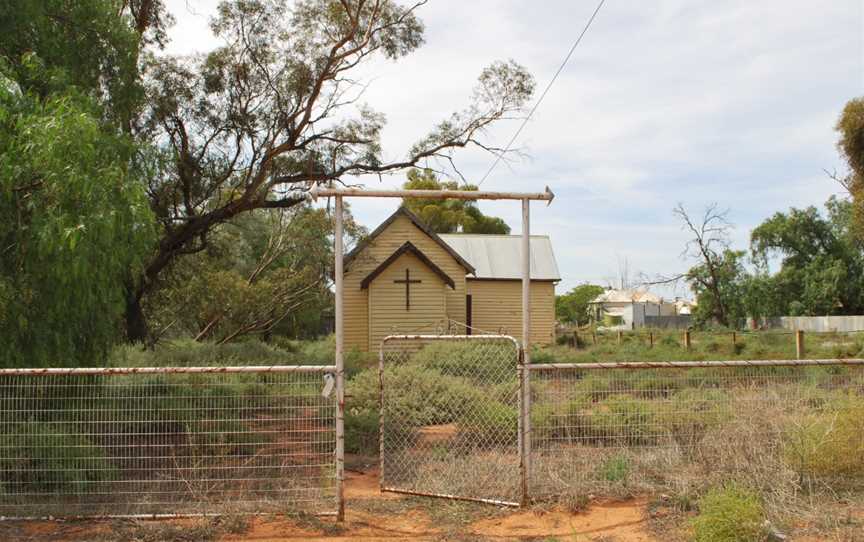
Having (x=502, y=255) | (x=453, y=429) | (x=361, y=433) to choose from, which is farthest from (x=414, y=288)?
(x=453, y=429)

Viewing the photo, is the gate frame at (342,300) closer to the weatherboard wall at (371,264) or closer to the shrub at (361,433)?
the shrub at (361,433)

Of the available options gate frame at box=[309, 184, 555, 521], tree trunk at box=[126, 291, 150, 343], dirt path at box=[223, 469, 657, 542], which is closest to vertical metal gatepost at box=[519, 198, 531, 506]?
gate frame at box=[309, 184, 555, 521]

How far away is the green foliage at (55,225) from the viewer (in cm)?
763

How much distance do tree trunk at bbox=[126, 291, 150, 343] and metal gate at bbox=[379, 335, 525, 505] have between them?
8324 mm

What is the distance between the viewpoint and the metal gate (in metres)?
7.21

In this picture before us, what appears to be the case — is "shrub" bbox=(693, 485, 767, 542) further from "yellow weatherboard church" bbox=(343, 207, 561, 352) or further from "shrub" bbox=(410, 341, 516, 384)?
"yellow weatherboard church" bbox=(343, 207, 561, 352)

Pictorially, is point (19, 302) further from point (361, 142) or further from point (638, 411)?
point (361, 142)

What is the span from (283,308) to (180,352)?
10714 millimetres

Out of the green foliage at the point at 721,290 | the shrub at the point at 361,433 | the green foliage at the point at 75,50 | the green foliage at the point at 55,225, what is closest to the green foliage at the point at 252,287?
the green foliage at the point at 75,50

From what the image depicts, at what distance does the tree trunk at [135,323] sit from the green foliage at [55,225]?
924 cm

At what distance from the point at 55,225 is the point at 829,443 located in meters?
7.79

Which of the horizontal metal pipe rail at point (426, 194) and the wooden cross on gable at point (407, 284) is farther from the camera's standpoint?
the wooden cross on gable at point (407, 284)

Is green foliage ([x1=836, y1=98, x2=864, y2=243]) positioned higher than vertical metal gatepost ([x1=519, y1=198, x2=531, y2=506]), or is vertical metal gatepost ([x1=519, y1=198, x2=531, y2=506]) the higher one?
green foliage ([x1=836, y1=98, x2=864, y2=243])

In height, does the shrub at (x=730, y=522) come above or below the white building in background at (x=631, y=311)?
below
